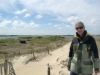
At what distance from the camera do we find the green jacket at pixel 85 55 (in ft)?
16.1

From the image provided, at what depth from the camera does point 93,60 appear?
4.88m

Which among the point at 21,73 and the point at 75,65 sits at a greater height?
the point at 75,65

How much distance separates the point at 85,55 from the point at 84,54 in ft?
0.09

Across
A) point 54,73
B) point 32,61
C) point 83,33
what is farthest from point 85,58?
point 32,61

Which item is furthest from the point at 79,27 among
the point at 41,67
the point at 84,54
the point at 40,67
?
the point at 40,67

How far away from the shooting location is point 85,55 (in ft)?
16.2

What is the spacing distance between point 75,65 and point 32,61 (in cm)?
1791

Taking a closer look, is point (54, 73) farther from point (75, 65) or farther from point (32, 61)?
point (32, 61)

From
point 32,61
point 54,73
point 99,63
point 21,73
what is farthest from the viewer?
point 32,61

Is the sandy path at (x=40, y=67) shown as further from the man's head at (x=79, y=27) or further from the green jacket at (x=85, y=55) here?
the man's head at (x=79, y=27)

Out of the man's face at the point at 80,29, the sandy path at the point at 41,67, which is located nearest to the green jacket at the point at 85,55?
the man's face at the point at 80,29

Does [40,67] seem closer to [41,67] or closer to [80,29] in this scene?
[41,67]

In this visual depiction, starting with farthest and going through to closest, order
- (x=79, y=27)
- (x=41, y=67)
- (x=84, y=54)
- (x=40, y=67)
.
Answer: (x=40, y=67)
(x=41, y=67)
(x=84, y=54)
(x=79, y=27)

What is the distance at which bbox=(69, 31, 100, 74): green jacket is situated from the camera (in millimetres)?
4902
